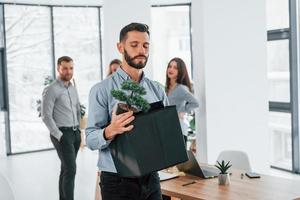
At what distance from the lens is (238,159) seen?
3336 millimetres

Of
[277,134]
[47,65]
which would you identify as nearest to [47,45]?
[47,65]

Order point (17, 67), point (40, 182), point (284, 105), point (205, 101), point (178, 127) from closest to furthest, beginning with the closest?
point (178, 127) < point (205, 101) < point (40, 182) < point (284, 105) < point (17, 67)

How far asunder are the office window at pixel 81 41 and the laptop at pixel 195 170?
6.45m

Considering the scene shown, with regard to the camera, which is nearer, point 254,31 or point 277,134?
point 254,31

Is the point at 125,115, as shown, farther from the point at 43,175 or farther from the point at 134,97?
the point at 43,175

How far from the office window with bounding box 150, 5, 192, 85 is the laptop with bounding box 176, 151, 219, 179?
5969 mm

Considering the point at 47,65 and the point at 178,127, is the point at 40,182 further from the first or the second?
the point at 178,127

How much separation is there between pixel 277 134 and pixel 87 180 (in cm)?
296

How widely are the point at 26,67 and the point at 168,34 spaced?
3023 mm

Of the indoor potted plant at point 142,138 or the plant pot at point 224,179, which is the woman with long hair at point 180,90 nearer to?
the plant pot at point 224,179

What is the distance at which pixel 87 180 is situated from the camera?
5945 millimetres

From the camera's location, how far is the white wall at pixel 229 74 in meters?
4.57

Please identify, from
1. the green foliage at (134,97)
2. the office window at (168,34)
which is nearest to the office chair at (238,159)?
the green foliage at (134,97)

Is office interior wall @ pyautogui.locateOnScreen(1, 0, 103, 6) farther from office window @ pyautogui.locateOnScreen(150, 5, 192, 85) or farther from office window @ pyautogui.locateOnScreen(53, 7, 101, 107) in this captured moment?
office window @ pyautogui.locateOnScreen(150, 5, 192, 85)
